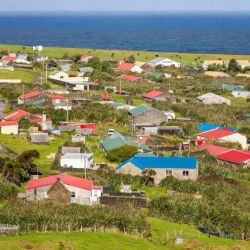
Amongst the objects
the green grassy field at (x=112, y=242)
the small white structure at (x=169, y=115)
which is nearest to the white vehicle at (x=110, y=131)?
the small white structure at (x=169, y=115)

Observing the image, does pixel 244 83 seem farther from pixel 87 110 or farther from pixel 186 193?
pixel 186 193

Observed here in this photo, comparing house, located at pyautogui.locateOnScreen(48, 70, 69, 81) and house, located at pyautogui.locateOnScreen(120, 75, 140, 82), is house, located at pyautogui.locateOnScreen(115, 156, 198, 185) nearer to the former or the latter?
house, located at pyautogui.locateOnScreen(48, 70, 69, 81)

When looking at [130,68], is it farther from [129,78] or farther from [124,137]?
[124,137]

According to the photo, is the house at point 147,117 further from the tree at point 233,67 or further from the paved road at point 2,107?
the tree at point 233,67

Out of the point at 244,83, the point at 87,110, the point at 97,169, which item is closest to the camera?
Result: the point at 97,169

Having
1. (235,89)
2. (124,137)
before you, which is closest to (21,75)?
(235,89)

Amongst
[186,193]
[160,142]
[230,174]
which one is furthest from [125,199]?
[160,142]

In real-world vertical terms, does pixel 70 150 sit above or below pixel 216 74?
above
